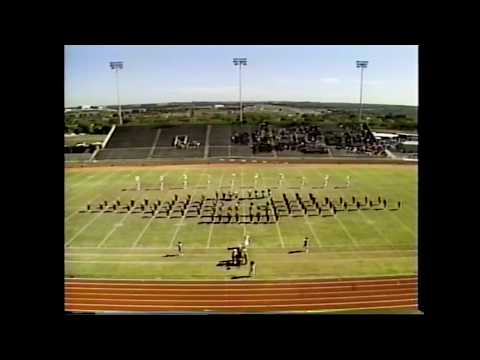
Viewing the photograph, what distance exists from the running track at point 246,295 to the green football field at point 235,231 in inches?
8.3

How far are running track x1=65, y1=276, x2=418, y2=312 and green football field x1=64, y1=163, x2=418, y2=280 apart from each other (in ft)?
0.69

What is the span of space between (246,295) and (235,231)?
1921 millimetres

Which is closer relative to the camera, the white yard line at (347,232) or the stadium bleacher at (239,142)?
the stadium bleacher at (239,142)

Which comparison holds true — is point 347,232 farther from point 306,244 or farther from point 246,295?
point 246,295

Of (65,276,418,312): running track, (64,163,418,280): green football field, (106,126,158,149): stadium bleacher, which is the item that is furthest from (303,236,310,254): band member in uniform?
(106,126,158,149): stadium bleacher

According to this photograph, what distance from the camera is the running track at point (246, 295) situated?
18.9 ft

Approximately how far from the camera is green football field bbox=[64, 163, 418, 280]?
689 cm

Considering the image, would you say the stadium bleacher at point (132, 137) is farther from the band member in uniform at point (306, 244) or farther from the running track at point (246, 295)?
the band member in uniform at point (306, 244)

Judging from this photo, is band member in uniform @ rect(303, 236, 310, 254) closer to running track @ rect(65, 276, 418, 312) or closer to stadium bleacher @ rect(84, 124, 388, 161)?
running track @ rect(65, 276, 418, 312)

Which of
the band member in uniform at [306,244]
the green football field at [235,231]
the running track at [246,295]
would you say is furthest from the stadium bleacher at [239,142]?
the running track at [246,295]

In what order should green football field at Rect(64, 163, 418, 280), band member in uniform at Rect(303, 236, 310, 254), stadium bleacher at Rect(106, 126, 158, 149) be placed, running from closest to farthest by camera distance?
1. green football field at Rect(64, 163, 418, 280)
2. band member in uniform at Rect(303, 236, 310, 254)
3. stadium bleacher at Rect(106, 126, 158, 149)

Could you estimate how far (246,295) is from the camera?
6094 mm
